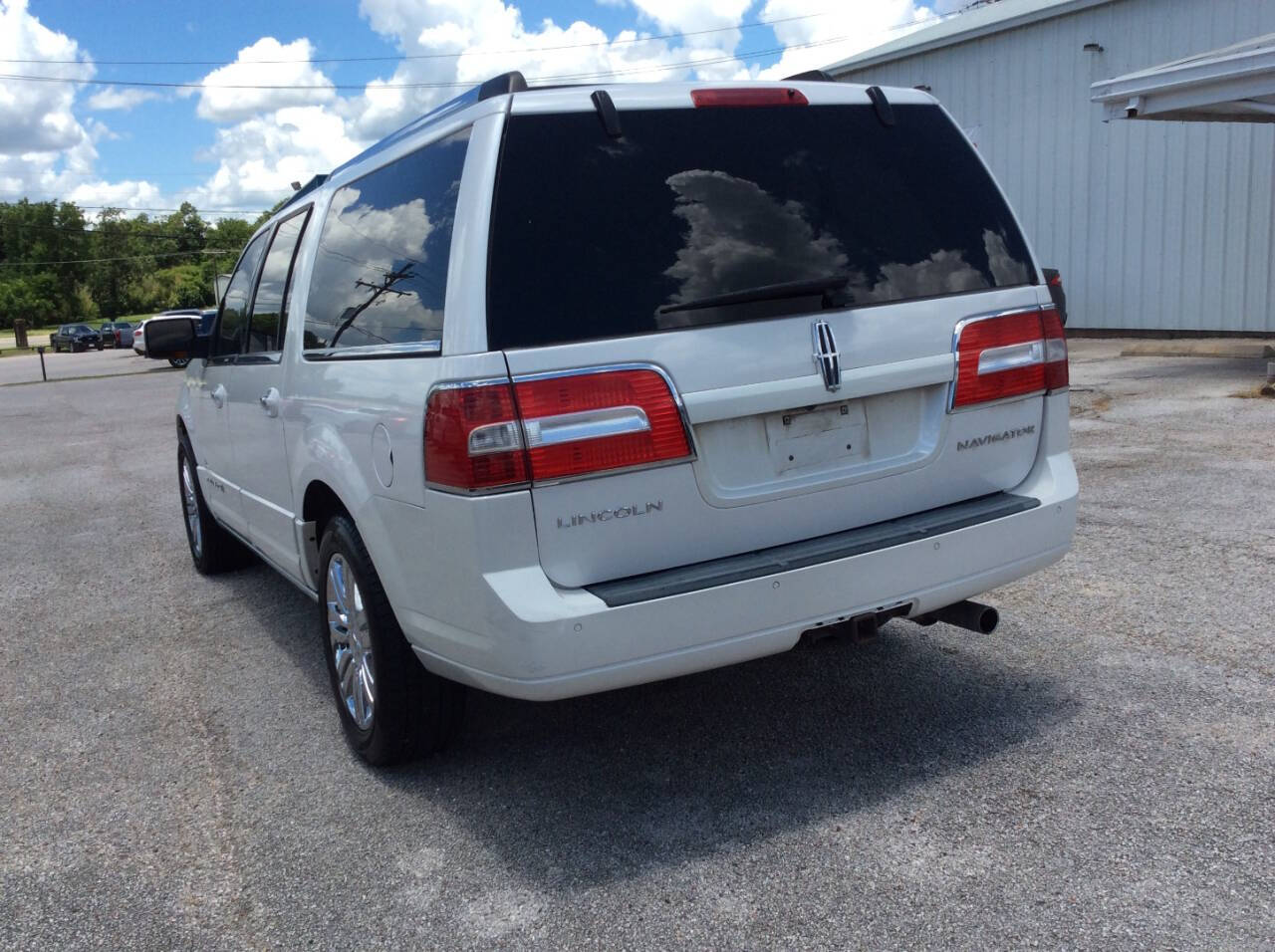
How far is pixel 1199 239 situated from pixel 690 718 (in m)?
15.9

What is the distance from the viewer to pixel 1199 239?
17.3 m

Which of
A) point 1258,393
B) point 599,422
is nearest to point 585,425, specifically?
point 599,422

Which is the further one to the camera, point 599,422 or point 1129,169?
point 1129,169

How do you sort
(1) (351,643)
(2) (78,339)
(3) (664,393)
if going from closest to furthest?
(3) (664,393), (1) (351,643), (2) (78,339)

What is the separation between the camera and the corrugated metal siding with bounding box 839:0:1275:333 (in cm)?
1684

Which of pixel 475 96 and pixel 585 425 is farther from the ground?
pixel 475 96

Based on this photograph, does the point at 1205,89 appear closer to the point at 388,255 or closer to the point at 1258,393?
the point at 1258,393

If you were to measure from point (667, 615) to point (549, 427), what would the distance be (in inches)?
22.8

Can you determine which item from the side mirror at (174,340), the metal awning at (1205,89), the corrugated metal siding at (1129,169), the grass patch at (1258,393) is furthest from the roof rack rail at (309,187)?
the corrugated metal siding at (1129,169)

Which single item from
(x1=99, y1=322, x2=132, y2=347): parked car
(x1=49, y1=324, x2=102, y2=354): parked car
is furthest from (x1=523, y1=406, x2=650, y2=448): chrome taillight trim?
(x1=49, y1=324, x2=102, y2=354): parked car

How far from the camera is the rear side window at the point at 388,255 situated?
3385 mm

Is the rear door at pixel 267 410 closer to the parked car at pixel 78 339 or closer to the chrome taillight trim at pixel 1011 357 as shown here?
the chrome taillight trim at pixel 1011 357

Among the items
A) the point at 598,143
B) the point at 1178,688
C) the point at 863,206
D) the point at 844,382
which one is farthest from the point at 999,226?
the point at 1178,688

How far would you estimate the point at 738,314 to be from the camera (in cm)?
331
